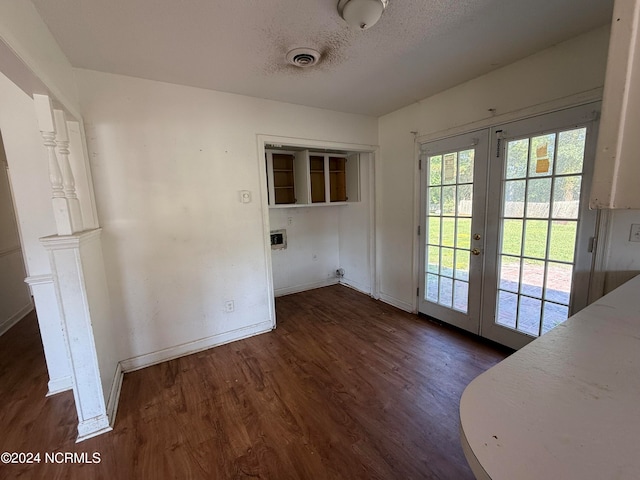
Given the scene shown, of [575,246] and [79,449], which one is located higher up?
→ [575,246]

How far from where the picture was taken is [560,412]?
654 mm

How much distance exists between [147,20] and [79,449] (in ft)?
8.19

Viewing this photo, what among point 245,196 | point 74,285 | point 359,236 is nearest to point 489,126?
point 359,236

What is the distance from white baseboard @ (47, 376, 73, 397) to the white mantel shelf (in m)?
2.84

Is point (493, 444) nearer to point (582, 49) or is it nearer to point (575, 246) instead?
point (575, 246)

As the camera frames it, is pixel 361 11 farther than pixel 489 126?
No

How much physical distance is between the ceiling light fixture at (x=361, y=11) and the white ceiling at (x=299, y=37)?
80 mm

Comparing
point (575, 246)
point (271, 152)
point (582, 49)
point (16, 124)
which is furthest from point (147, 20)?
point (575, 246)

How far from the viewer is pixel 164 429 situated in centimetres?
175

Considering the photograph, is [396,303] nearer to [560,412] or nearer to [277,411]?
[277,411]

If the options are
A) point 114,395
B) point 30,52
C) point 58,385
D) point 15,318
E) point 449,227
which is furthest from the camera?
point 15,318

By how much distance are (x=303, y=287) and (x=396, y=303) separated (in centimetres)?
148

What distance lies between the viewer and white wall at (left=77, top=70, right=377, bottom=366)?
220 cm

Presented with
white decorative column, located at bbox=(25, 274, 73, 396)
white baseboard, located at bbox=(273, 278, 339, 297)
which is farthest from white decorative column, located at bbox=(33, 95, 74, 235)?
white baseboard, located at bbox=(273, 278, 339, 297)
